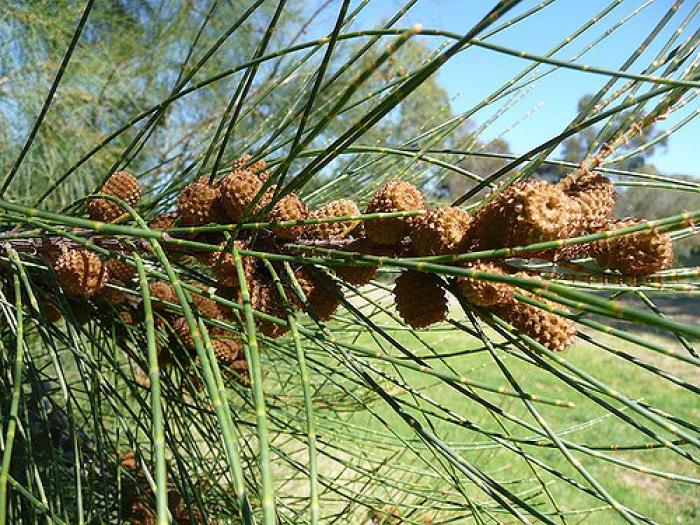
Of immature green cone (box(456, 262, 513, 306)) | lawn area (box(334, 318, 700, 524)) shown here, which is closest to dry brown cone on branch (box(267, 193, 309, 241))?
immature green cone (box(456, 262, 513, 306))

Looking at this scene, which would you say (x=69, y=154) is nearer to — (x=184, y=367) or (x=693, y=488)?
(x=184, y=367)

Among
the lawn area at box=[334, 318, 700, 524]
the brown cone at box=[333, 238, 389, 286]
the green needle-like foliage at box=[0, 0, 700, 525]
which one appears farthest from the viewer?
the lawn area at box=[334, 318, 700, 524]

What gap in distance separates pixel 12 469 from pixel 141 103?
1299mm

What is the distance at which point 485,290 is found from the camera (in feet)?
1.02

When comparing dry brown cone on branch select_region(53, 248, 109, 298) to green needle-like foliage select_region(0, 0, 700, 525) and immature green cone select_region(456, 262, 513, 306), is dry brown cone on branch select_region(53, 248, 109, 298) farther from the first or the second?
immature green cone select_region(456, 262, 513, 306)

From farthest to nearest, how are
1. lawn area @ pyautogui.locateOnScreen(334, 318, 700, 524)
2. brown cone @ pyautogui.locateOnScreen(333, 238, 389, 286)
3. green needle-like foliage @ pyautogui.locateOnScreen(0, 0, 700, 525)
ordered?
lawn area @ pyautogui.locateOnScreen(334, 318, 700, 524) → brown cone @ pyautogui.locateOnScreen(333, 238, 389, 286) → green needle-like foliage @ pyautogui.locateOnScreen(0, 0, 700, 525)

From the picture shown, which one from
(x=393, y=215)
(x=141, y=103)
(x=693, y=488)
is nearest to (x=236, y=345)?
Result: (x=393, y=215)

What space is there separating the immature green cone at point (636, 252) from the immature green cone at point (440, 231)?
0.23 ft

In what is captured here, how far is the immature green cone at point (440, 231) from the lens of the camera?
327mm

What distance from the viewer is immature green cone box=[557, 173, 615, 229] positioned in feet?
1.07

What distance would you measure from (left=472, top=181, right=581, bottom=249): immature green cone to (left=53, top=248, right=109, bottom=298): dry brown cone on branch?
0.85 feet

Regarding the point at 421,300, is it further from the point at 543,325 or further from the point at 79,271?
the point at 79,271

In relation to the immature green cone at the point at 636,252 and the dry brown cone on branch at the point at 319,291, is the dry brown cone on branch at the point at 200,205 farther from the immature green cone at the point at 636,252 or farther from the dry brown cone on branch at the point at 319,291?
the immature green cone at the point at 636,252

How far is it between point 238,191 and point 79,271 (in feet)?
0.40
